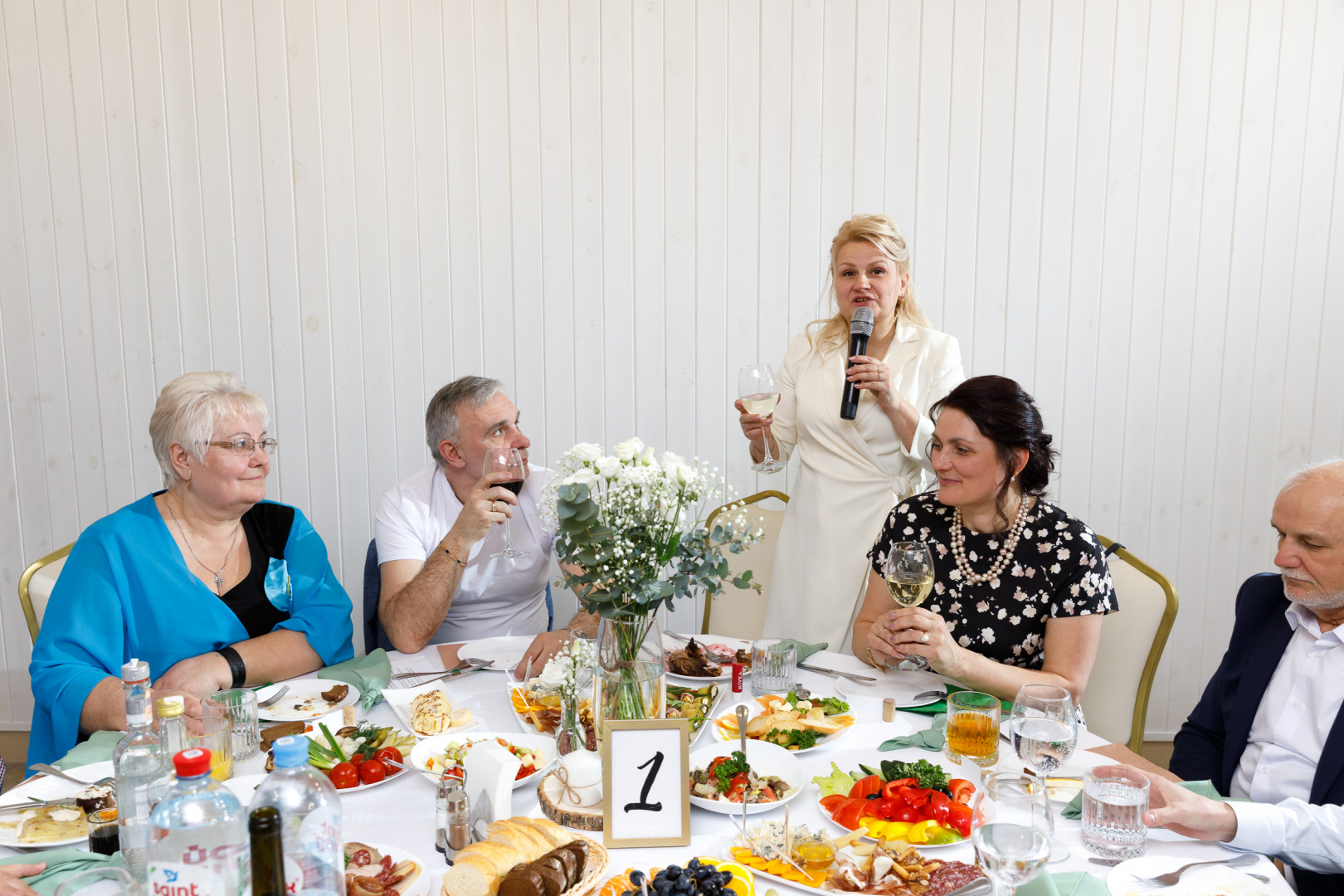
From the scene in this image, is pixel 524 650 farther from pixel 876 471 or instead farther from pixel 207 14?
pixel 207 14

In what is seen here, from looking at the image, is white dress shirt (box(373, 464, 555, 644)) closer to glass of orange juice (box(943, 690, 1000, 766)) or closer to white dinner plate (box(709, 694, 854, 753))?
white dinner plate (box(709, 694, 854, 753))

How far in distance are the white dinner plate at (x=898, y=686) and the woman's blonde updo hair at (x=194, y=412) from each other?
1.51 metres

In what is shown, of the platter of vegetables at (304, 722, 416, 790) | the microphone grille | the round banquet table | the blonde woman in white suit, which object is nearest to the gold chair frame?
the round banquet table

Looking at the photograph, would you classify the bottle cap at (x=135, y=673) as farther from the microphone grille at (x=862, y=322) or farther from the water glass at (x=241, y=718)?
the microphone grille at (x=862, y=322)

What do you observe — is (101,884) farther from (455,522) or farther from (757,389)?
(757,389)

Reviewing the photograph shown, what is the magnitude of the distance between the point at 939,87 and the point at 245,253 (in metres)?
2.56

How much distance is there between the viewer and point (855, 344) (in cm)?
256

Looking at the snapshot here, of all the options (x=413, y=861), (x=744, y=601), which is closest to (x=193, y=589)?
(x=413, y=861)

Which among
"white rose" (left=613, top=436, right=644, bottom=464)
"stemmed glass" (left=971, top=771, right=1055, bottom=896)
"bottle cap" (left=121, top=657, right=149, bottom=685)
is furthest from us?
"white rose" (left=613, top=436, right=644, bottom=464)

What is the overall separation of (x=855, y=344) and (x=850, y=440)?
306 millimetres

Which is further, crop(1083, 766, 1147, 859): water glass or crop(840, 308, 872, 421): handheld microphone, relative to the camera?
crop(840, 308, 872, 421): handheld microphone

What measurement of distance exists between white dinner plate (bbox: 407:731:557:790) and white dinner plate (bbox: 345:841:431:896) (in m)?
0.22

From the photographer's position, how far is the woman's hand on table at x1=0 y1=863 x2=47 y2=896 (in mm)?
1130

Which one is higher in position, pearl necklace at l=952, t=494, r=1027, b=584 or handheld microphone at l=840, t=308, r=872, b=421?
handheld microphone at l=840, t=308, r=872, b=421
